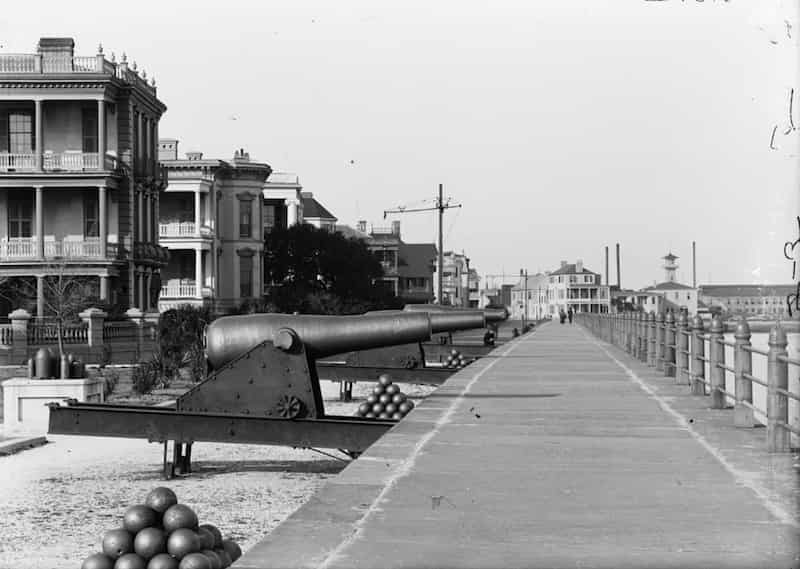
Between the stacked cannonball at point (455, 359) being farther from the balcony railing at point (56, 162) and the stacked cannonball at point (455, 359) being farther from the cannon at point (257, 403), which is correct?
the balcony railing at point (56, 162)

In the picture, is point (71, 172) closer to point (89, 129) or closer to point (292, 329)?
point (89, 129)

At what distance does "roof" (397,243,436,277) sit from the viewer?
144 m

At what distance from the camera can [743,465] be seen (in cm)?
962

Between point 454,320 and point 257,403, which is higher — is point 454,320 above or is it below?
above

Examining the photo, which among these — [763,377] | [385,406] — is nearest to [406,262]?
[763,377]

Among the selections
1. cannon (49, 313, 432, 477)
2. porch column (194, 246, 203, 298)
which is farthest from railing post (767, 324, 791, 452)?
porch column (194, 246, 203, 298)

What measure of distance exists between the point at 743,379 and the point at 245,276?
6688 centimetres

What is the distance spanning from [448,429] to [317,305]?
162 ft

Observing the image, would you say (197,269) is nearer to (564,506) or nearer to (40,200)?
(40,200)

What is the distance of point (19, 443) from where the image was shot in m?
17.8

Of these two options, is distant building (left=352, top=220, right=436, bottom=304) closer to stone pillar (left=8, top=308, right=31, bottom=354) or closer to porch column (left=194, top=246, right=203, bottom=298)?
porch column (left=194, top=246, right=203, bottom=298)

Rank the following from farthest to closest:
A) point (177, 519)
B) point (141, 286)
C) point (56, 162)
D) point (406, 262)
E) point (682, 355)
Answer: point (406, 262)
point (141, 286)
point (56, 162)
point (682, 355)
point (177, 519)

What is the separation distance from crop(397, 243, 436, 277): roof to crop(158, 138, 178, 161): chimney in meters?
62.0

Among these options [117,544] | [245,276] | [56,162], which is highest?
[56,162]
